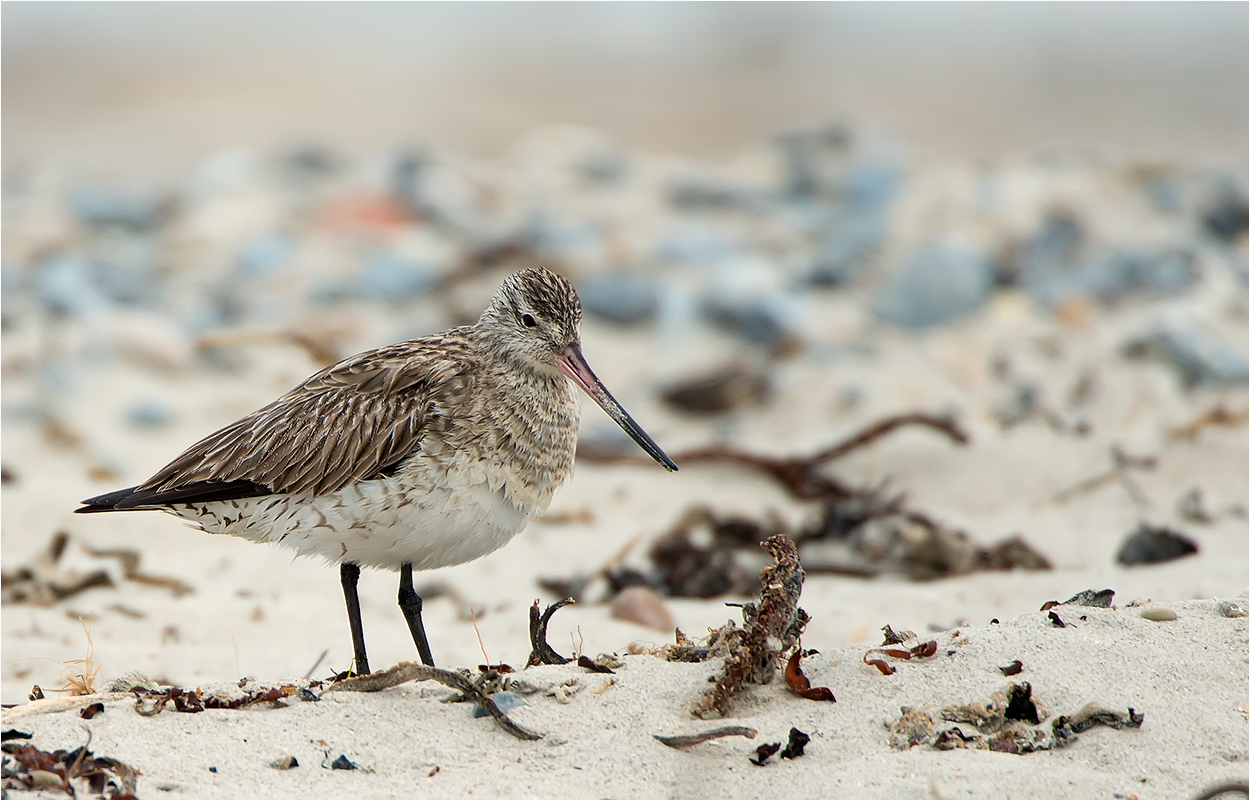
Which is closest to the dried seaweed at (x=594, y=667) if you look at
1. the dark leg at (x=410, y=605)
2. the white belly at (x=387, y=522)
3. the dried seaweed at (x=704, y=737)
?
the dried seaweed at (x=704, y=737)

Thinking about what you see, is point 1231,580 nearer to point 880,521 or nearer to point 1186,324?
point 880,521

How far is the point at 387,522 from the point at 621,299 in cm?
590

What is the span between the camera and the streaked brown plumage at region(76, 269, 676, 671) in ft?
14.7

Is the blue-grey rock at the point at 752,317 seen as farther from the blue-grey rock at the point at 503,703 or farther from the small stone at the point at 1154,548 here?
the blue-grey rock at the point at 503,703

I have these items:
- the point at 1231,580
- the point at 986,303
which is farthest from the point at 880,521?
the point at 986,303

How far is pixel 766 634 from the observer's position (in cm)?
358

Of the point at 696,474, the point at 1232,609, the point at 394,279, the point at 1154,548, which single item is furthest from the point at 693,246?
the point at 1232,609

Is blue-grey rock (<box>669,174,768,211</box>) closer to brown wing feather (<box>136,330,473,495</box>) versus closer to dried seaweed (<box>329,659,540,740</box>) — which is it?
brown wing feather (<box>136,330,473,495</box>)

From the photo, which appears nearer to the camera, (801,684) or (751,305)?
(801,684)

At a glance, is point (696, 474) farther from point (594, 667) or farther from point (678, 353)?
point (594, 667)

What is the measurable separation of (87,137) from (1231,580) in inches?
694

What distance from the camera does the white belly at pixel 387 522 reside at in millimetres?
4434

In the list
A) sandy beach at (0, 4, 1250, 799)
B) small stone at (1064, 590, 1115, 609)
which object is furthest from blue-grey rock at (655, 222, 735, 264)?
small stone at (1064, 590, 1115, 609)

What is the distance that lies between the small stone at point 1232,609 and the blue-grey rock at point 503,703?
2.10 meters
